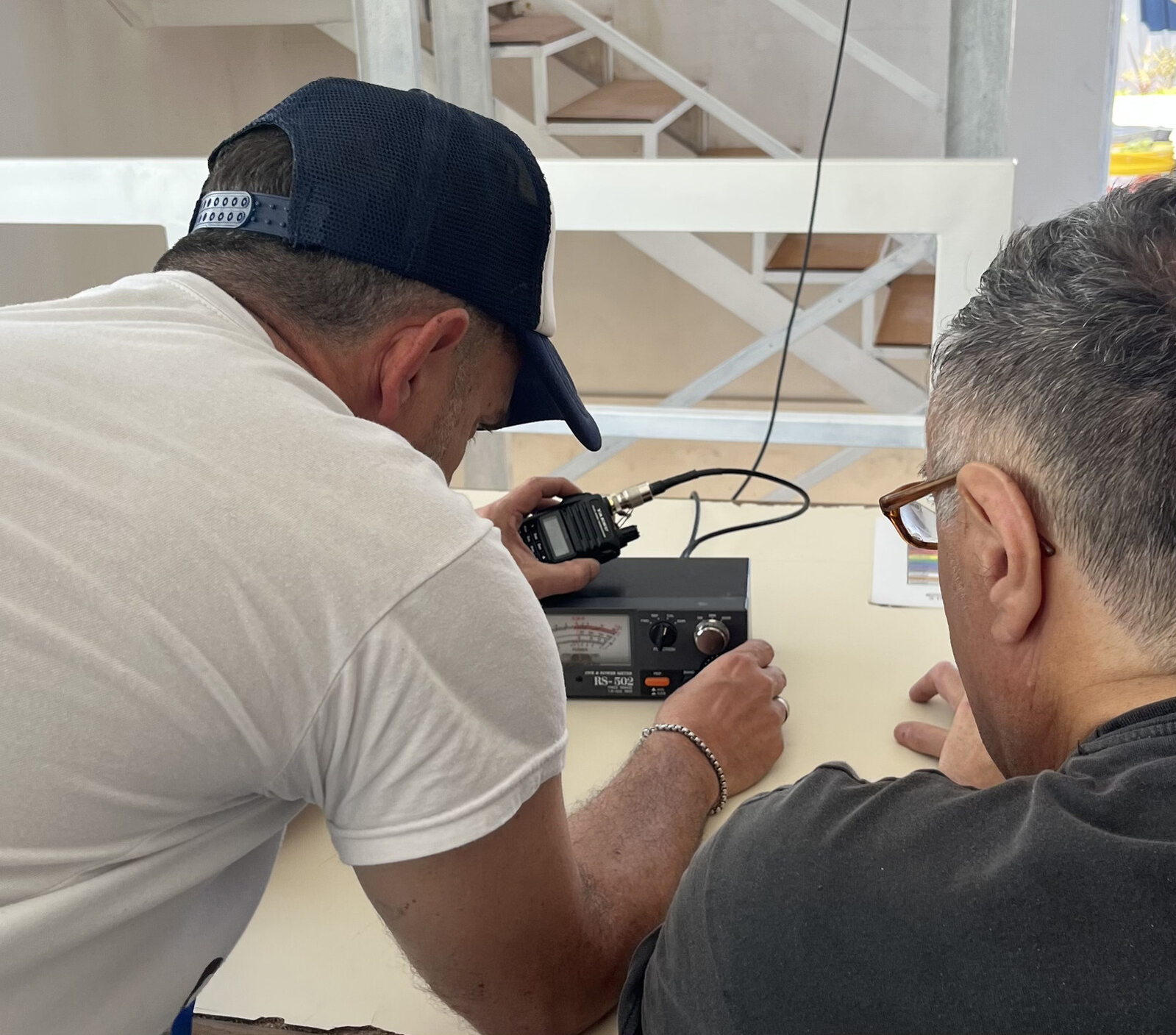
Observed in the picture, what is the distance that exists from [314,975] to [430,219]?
0.53 meters

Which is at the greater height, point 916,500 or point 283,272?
point 283,272

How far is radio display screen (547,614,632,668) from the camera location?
1088 millimetres

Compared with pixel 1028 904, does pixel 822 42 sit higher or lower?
higher

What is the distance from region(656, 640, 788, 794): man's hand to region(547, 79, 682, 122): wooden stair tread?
2.97 meters

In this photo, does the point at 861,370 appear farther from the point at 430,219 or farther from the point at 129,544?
the point at 129,544

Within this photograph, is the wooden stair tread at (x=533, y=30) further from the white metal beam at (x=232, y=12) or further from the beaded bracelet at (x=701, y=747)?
the beaded bracelet at (x=701, y=747)

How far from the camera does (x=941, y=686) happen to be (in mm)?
1048

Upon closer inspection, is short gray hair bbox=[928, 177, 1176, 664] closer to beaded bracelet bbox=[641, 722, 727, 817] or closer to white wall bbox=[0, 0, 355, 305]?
beaded bracelet bbox=[641, 722, 727, 817]

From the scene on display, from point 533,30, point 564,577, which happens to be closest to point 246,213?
point 564,577

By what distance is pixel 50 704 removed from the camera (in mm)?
583

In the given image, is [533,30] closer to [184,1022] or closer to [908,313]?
[908,313]

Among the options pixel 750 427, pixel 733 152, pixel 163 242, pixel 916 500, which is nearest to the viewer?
pixel 916 500

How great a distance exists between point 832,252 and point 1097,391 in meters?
3.24

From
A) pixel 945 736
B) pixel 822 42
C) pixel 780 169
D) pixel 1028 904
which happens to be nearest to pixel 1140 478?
pixel 1028 904
